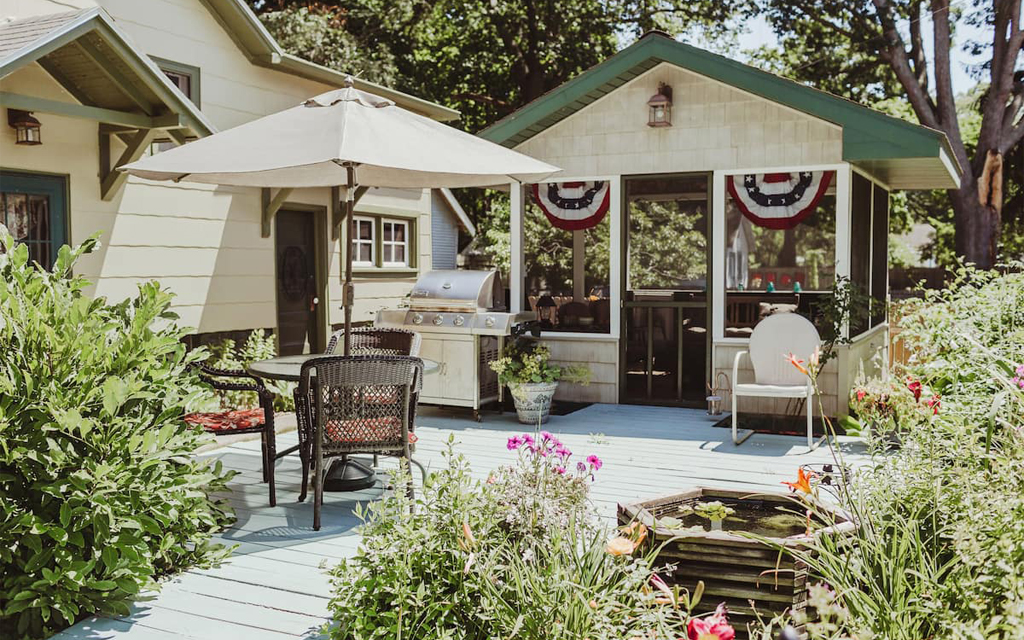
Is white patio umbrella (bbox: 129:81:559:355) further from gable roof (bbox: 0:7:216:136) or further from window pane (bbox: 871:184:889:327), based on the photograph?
window pane (bbox: 871:184:889:327)

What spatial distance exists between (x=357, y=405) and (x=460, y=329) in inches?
122

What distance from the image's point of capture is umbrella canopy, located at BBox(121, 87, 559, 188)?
4.21 metres

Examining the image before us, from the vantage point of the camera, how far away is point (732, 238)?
1253cm

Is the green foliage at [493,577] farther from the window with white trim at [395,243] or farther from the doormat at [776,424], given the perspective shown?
the window with white trim at [395,243]

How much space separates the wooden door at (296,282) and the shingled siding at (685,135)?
273 cm

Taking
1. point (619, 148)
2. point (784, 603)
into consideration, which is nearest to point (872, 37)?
point (619, 148)

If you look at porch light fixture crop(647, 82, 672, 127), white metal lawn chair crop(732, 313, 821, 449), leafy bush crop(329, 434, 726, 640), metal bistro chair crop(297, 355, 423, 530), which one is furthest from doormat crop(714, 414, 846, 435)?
leafy bush crop(329, 434, 726, 640)

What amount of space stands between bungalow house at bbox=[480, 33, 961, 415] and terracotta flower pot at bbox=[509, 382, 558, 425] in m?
1.15

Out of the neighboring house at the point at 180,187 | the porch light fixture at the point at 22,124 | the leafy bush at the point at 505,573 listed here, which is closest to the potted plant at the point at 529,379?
the neighboring house at the point at 180,187

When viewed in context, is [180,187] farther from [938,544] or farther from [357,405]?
[938,544]

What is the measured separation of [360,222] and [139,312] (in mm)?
6980

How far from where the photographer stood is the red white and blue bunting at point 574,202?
8273 millimetres

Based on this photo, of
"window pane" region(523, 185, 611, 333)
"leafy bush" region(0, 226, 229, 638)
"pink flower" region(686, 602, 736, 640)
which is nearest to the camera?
"pink flower" region(686, 602, 736, 640)

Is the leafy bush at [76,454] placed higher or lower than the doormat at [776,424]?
higher
